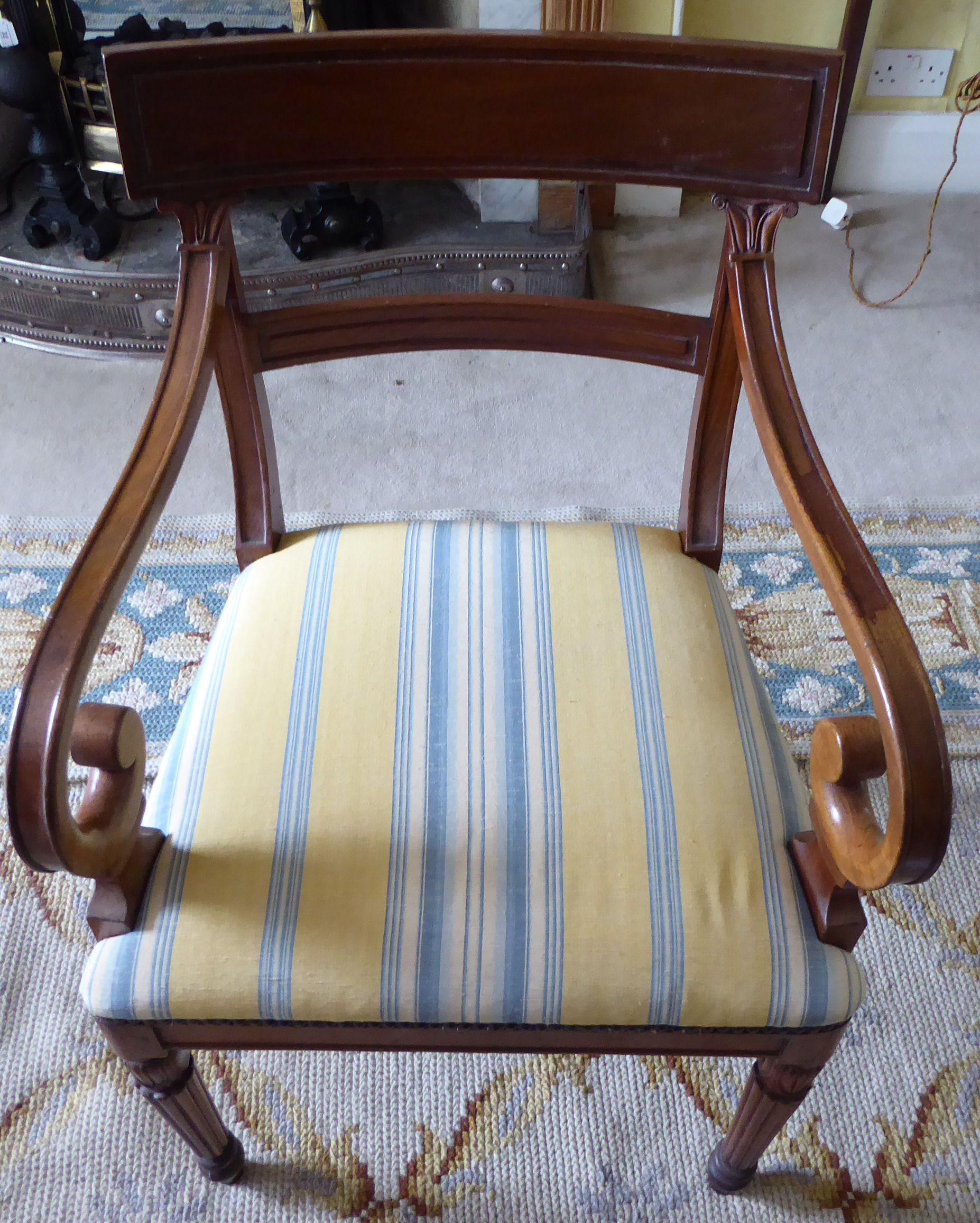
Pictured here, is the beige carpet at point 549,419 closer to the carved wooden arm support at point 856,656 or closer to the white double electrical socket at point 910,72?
the white double electrical socket at point 910,72

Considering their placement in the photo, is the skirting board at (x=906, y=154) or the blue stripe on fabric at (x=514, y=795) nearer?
the blue stripe on fabric at (x=514, y=795)

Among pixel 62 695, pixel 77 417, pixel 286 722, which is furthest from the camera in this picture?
pixel 77 417

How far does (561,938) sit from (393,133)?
563mm

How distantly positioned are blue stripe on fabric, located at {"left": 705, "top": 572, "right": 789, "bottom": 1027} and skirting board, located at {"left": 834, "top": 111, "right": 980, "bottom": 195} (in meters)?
1.76

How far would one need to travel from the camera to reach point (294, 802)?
615mm

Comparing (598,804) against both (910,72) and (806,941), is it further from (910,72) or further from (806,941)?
(910,72)

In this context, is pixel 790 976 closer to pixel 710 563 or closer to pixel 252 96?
pixel 710 563

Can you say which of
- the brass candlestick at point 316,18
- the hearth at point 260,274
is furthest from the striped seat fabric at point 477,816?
the brass candlestick at point 316,18

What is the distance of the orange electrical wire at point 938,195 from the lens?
72.7 inches

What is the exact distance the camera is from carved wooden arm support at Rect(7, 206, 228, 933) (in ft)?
1.55

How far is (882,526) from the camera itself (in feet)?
4.53

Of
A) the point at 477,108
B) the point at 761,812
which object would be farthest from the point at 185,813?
the point at 477,108

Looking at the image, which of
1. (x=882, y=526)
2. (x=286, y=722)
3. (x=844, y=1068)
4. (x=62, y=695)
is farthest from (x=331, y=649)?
(x=882, y=526)

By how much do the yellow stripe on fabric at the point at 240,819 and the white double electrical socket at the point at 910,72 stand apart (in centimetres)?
190
